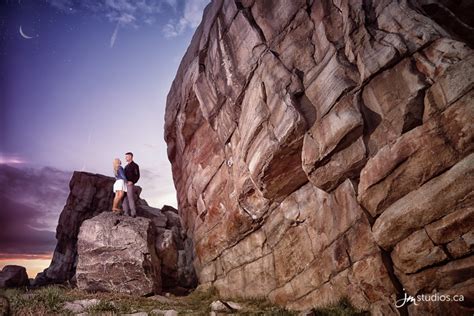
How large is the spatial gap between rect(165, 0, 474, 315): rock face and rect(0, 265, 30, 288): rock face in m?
27.3

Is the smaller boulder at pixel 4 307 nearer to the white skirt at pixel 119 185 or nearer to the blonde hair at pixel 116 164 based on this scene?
the white skirt at pixel 119 185

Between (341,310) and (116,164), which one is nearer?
(341,310)

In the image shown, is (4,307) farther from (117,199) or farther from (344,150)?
(344,150)

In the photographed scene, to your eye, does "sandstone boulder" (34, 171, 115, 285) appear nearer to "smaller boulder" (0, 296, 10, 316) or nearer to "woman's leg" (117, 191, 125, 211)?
"woman's leg" (117, 191, 125, 211)

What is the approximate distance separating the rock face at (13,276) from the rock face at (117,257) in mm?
21284

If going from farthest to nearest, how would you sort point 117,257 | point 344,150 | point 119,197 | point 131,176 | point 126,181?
point 131,176 < point 126,181 < point 119,197 < point 117,257 < point 344,150

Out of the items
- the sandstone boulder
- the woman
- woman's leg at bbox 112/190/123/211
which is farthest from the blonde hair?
the sandstone boulder

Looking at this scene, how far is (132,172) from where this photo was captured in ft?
66.7

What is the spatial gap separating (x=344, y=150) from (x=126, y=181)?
15.5 meters

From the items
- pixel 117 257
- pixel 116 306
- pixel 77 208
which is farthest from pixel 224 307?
pixel 77 208

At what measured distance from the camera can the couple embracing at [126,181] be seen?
19.4m

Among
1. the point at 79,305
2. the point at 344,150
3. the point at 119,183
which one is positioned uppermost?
the point at 119,183

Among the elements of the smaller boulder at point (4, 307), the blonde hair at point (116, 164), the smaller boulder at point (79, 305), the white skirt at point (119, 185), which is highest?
the blonde hair at point (116, 164)

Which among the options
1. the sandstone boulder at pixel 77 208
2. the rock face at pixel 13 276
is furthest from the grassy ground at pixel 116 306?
the sandstone boulder at pixel 77 208
